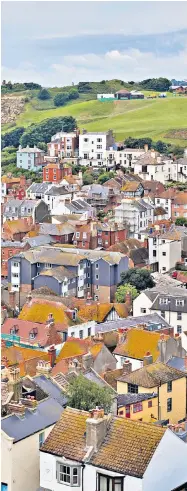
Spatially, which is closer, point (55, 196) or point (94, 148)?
point (55, 196)

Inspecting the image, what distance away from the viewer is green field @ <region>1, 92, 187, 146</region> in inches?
2055

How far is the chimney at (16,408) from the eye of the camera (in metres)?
8.28

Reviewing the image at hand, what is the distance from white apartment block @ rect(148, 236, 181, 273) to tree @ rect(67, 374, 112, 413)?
51.8 ft

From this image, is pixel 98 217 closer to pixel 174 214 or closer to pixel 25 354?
pixel 174 214

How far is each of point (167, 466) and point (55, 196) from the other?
86.3 ft

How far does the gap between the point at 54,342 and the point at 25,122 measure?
147 feet

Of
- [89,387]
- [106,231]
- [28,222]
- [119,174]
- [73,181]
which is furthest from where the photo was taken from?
[119,174]

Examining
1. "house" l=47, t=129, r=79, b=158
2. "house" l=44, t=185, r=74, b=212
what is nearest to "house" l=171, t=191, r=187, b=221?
"house" l=44, t=185, r=74, b=212

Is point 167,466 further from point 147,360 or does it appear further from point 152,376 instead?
point 147,360

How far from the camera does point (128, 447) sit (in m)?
7.37

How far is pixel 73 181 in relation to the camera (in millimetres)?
35594

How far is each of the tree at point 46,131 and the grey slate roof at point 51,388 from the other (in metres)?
38.7

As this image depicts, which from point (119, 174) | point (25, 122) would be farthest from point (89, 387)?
point (25, 122)

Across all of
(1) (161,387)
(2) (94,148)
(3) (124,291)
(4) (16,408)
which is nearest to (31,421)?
(4) (16,408)
